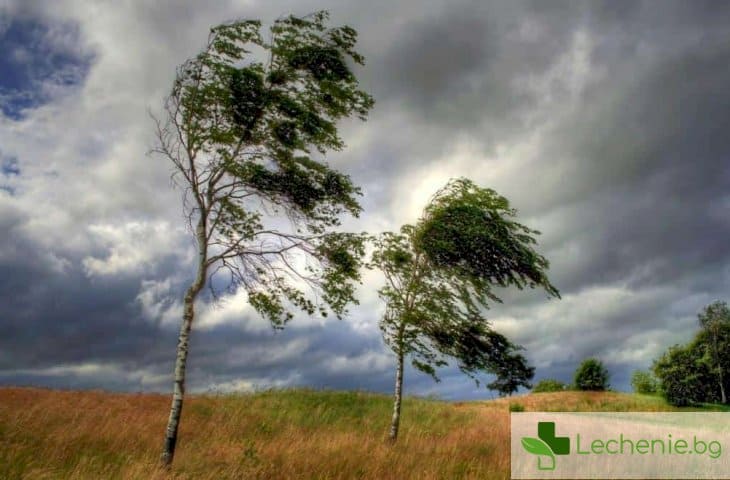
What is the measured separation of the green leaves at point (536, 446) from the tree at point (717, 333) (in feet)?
143

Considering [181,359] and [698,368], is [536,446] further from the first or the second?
[698,368]

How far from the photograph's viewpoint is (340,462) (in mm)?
10258

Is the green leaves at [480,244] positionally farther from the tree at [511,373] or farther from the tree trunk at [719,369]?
the tree trunk at [719,369]

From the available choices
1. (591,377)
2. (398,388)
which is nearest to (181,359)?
(398,388)

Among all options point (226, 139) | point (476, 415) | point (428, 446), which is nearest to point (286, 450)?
point (428, 446)

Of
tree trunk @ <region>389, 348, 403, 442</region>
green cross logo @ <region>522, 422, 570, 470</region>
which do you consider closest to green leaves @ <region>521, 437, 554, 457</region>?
green cross logo @ <region>522, 422, 570, 470</region>

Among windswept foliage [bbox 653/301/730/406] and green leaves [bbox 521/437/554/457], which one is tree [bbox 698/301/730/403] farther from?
green leaves [bbox 521/437/554/457]

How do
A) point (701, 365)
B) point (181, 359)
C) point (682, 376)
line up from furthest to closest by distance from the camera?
point (701, 365) → point (682, 376) → point (181, 359)

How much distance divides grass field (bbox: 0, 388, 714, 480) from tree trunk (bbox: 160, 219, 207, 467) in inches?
14.8

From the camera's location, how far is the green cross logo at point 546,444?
11.9 m

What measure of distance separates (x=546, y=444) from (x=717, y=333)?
1912 inches

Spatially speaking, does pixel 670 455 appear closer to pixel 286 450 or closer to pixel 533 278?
pixel 533 278

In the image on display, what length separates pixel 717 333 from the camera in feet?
164

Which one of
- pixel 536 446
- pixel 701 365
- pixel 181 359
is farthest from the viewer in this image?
pixel 701 365
